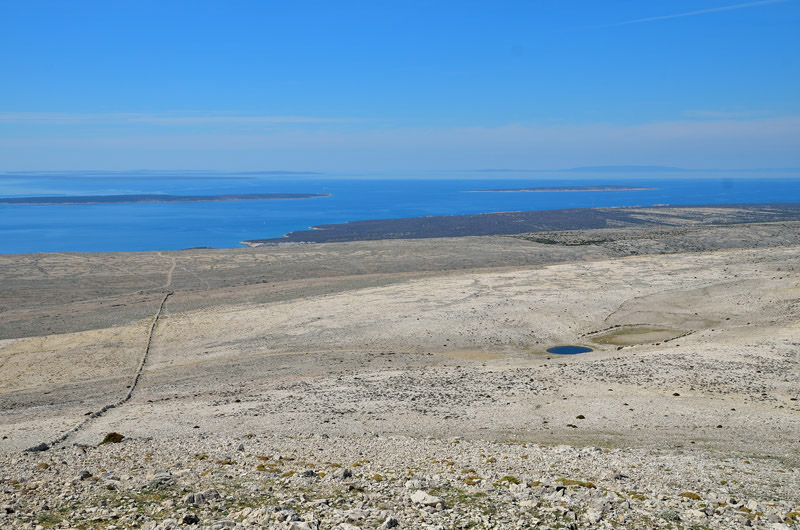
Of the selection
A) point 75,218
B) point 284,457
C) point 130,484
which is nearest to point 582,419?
point 284,457

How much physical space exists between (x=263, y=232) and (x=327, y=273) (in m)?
60.7

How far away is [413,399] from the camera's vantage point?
20.4 meters

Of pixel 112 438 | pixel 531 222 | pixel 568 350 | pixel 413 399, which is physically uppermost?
pixel 531 222

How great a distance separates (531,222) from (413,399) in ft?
316

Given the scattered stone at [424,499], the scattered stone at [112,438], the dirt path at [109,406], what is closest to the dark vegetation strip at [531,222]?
the dirt path at [109,406]

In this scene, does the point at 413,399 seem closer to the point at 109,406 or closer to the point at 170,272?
the point at 109,406

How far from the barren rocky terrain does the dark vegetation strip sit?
4894 centimetres

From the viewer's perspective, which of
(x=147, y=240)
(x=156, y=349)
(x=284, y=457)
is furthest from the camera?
(x=147, y=240)

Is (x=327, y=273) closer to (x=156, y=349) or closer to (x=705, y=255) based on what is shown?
(x=156, y=349)

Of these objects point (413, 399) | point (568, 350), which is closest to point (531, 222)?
point (568, 350)

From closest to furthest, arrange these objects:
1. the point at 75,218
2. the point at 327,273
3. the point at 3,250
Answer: the point at 327,273 < the point at 3,250 < the point at 75,218

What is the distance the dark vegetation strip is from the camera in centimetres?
9838

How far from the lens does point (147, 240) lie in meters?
104

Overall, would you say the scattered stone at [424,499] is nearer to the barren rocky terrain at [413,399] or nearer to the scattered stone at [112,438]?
the barren rocky terrain at [413,399]
